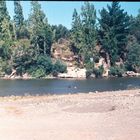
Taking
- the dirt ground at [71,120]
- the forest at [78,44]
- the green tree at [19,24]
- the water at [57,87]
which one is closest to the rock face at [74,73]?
the forest at [78,44]

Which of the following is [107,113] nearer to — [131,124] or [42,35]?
[131,124]

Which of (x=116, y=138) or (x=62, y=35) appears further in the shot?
(x=62, y=35)

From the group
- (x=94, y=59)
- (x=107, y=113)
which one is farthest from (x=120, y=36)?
(x=107, y=113)

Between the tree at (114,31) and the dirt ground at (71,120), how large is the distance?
87.7 m

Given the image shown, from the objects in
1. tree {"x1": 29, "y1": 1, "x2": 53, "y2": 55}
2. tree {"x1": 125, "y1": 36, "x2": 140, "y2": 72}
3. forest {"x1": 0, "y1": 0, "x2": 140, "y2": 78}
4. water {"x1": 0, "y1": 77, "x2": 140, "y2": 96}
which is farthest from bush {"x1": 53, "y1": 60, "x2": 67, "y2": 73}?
water {"x1": 0, "y1": 77, "x2": 140, "y2": 96}

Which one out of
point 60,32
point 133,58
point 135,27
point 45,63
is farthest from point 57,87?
point 60,32

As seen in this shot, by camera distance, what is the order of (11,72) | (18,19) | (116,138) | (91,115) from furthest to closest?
(18,19) < (11,72) < (91,115) < (116,138)

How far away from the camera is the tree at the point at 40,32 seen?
122 metres

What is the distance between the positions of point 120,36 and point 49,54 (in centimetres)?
2365

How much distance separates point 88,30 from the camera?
4980 inches

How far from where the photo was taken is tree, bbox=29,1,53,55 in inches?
4815

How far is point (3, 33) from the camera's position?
126625 millimetres

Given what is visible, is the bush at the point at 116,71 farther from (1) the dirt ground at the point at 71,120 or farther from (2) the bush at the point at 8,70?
(1) the dirt ground at the point at 71,120

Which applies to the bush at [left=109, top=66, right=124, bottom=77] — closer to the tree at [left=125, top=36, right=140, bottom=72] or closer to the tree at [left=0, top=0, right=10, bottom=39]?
the tree at [left=125, top=36, right=140, bottom=72]
